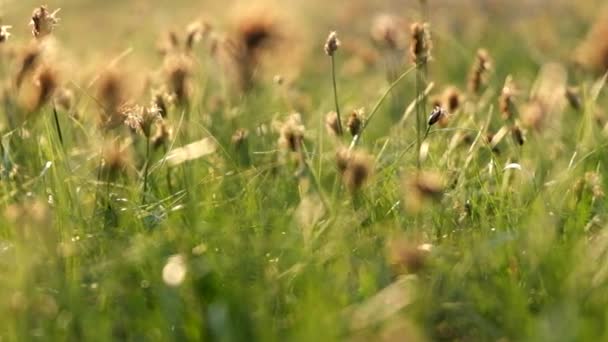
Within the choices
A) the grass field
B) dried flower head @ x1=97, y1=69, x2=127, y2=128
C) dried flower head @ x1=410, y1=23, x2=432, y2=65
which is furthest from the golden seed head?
dried flower head @ x1=410, y1=23, x2=432, y2=65

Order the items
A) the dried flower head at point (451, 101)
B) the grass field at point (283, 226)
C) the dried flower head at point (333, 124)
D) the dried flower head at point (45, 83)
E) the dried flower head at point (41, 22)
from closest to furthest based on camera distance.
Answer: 1. the grass field at point (283, 226)
2. the dried flower head at point (45, 83)
3. the dried flower head at point (41, 22)
4. the dried flower head at point (333, 124)
5. the dried flower head at point (451, 101)

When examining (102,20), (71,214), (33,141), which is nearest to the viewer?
(71,214)

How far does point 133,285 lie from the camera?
2.08 meters

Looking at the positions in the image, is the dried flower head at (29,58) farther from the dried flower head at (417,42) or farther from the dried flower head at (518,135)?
the dried flower head at (518,135)

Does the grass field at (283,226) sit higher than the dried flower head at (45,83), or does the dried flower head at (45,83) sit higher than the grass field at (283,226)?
the dried flower head at (45,83)

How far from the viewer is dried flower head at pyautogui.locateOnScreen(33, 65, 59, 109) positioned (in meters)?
2.29

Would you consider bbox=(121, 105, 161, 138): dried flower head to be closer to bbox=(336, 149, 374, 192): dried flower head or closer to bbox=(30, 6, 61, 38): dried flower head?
bbox=(30, 6, 61, 38): dried flower head

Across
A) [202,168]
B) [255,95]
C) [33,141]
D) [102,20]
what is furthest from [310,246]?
[102,20]

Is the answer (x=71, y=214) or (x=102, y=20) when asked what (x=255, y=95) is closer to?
(x=71, y=214)

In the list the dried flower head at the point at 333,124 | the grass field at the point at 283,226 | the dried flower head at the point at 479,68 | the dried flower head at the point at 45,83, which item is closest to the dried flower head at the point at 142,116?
the grass field at the point at 283,226

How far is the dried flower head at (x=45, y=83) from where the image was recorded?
90.0 inches

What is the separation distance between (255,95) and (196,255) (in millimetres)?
1950

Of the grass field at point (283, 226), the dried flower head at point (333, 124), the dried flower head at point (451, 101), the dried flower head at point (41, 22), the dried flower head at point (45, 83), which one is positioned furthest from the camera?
the dried flower head at point (451, 101)

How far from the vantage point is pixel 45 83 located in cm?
230
